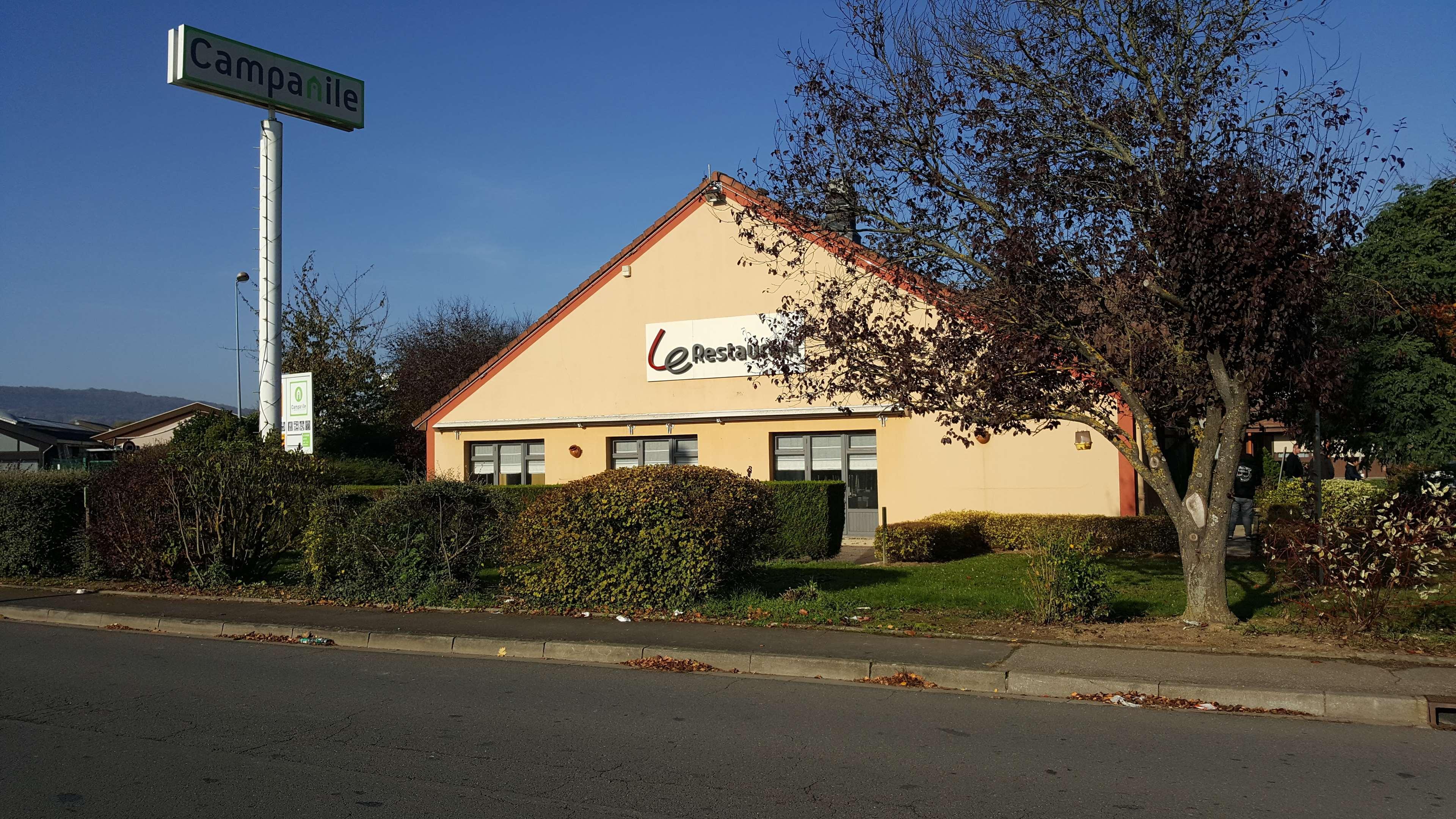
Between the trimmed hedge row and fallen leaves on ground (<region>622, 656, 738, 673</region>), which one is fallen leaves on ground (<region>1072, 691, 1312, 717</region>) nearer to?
fallen leaves on ground (<region>622, 656, 738, 673</region>)

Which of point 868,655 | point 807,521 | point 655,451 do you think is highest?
point 655,451

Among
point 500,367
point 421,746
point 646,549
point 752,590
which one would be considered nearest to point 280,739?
point 421,746

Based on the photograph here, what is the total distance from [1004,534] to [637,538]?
9.32m

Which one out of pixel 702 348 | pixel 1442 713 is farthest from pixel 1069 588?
pixel 702 348

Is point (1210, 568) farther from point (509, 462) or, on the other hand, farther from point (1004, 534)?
point (509, 462)

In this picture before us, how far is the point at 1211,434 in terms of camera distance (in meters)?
9.88

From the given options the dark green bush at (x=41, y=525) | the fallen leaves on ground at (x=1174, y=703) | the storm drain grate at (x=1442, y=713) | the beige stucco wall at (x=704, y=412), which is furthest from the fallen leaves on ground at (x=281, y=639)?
the storm drain grate at (x=1442, y=713)

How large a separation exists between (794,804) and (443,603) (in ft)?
25.8

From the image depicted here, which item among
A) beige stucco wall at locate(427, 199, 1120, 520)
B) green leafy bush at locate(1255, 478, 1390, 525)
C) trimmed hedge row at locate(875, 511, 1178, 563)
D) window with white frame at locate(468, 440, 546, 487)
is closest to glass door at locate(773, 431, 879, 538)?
beige stucco wall at locate(427, 199, 1120, 520)

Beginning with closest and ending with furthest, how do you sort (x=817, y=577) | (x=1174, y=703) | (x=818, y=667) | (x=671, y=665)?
(x=1174, y=703) < (x=818, y=667) < (x=671, y=665) < (x=817, y=577)

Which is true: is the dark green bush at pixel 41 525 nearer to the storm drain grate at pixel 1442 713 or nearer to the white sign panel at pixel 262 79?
the white sign panel at pixel 262 79

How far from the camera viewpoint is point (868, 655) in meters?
8.91

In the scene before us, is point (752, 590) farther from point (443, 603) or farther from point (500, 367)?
point (500, 367)

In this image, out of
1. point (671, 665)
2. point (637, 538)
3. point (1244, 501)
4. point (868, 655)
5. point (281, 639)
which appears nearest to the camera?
point (868, 655)
